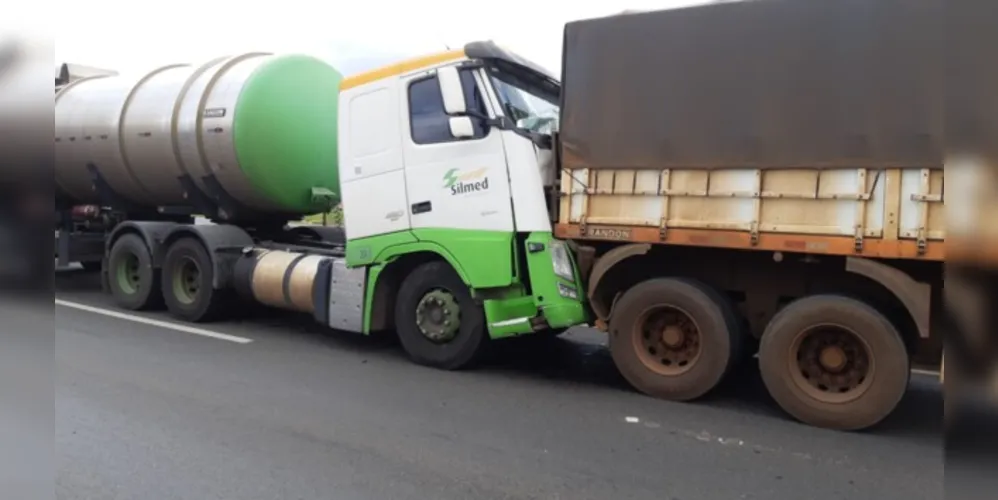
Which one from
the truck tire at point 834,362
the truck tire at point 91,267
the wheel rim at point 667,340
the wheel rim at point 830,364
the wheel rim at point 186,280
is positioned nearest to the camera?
the truck tire at point 834,362

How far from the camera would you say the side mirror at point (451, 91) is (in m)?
6.18

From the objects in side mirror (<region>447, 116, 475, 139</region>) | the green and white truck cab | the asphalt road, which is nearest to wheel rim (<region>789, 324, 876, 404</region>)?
the asphalt road

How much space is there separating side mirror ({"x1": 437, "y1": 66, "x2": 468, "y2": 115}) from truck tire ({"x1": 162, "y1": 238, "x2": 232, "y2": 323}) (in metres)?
3.87

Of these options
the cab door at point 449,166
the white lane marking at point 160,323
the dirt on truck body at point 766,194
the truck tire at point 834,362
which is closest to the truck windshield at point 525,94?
the cab door at point 449,166

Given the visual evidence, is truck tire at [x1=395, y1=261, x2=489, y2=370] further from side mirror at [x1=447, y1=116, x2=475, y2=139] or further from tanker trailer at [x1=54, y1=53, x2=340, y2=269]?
tanker trailer at [x1=54, y1=53, x2=340, y2=269]

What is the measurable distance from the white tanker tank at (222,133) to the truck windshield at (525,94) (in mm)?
2903

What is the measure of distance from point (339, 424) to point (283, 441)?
0.45m

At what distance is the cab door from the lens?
6141 millimetres

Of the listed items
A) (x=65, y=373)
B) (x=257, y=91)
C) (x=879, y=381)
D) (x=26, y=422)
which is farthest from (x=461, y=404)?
(x=257, y=91)

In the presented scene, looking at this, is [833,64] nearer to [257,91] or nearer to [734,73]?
[734,73]

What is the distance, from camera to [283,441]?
4668 millimetres

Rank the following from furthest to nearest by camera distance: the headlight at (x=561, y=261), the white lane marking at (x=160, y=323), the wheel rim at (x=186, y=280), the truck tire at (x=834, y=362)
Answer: the wheel rim at (x=186, y=280)
the white lane marking at (x=160, y=323)
the headlight at (x=561, y=261)
the truck tire at (x=834, y=362)

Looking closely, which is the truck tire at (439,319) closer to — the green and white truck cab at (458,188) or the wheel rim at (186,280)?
the green and white truck cab at (458,188)

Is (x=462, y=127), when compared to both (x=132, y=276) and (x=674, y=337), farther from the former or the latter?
(x=132, y=276)
